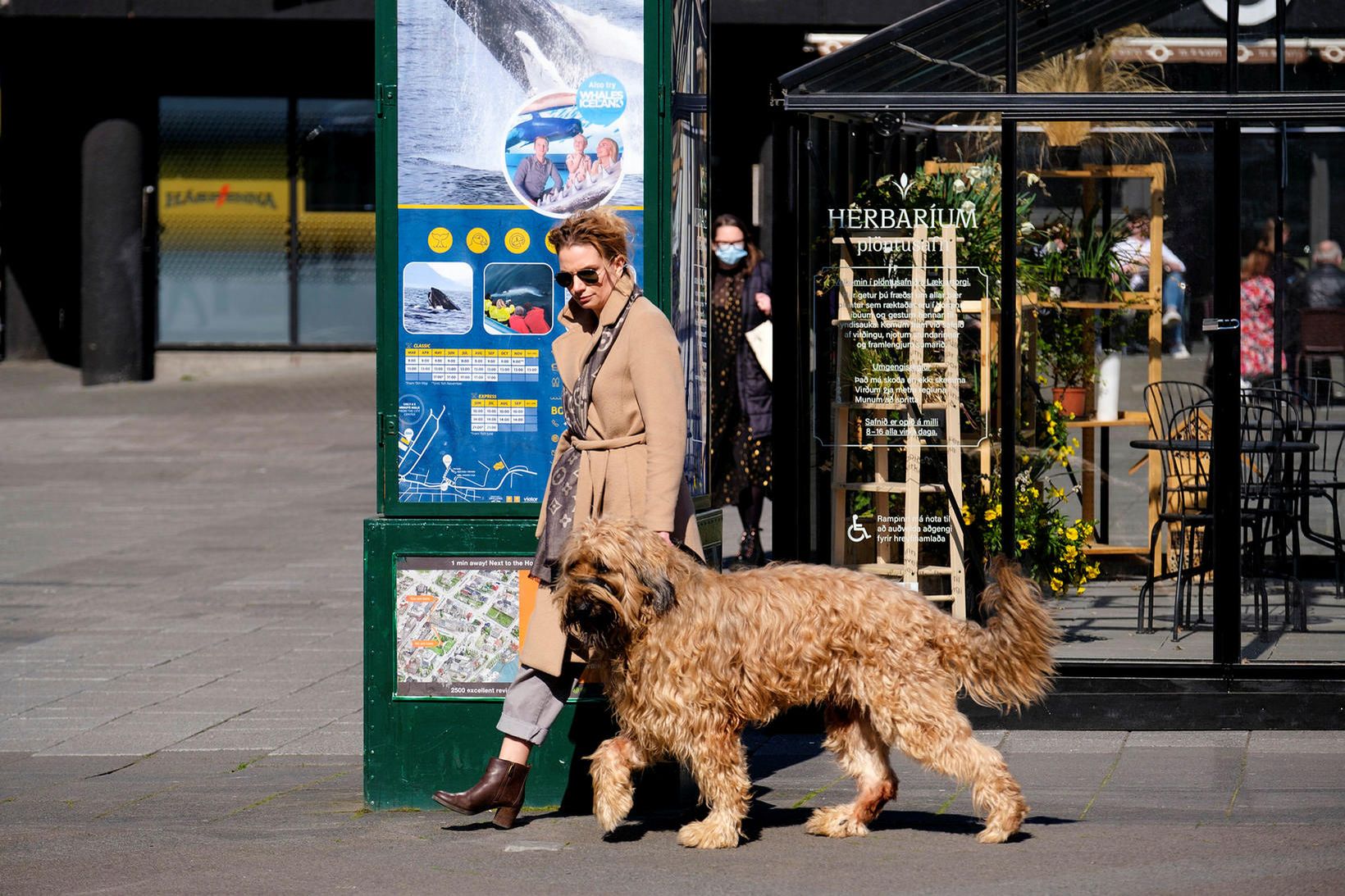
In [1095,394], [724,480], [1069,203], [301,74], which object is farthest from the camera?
[301,74]

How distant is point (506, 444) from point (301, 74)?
17169 mm

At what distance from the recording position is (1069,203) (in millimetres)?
8023

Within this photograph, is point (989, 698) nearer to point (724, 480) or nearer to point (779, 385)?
point (779, 385)

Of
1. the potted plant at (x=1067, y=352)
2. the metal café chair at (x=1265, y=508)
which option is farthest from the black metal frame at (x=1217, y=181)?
A: the potted plant at (x=1067, y=352)

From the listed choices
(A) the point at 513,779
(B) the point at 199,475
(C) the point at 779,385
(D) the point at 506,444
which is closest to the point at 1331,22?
(C) the point at 779,385

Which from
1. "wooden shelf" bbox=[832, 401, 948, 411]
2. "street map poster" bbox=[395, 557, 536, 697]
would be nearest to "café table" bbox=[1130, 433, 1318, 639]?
"wooden shelf" bbox=[832, 401, 948, 411]

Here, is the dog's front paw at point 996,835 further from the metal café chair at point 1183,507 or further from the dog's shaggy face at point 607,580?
the metal café chair at point 1183,507

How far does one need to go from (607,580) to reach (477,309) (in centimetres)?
130

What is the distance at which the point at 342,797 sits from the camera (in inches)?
250

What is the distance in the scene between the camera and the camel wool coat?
5543 millimetres

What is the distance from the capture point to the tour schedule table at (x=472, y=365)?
240 inches

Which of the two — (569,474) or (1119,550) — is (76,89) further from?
(569,474)

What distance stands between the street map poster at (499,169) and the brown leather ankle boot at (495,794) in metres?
1.25

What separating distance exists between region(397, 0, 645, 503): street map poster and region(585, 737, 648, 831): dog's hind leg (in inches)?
51.9
